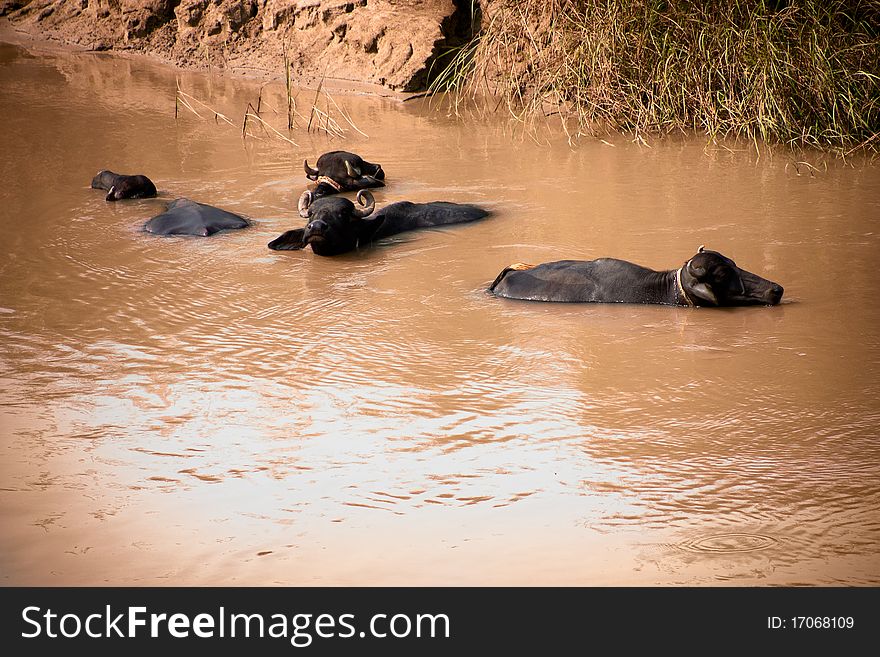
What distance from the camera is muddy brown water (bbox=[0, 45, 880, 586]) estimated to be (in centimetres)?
282

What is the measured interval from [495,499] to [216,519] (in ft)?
2.75

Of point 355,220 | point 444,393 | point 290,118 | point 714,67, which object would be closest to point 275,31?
point 290,118

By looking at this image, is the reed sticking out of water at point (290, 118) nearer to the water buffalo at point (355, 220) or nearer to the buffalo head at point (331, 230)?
the water buffalo at point (355, 220)

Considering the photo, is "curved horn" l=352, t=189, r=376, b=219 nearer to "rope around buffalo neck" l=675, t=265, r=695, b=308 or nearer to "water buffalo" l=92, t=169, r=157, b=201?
"water buffalo" l=92, t=169, r=157, b=201

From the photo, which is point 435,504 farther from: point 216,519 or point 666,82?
point 666,82

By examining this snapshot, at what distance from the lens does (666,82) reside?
841cm

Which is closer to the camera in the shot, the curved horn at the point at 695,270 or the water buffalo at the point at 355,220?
the curved horn at the point at 695,270

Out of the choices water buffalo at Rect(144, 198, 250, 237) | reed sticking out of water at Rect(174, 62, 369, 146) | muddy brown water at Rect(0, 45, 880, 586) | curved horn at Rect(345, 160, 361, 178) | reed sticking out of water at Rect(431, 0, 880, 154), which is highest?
reed sticking out of water at Rect(431, 0, 880, 154)

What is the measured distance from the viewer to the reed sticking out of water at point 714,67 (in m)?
7.96

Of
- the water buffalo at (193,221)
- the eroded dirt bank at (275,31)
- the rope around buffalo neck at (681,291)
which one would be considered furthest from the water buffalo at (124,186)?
the eroded dirt bank at (275,31)

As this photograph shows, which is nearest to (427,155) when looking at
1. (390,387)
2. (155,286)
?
(155,286)

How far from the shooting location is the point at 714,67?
817 cm

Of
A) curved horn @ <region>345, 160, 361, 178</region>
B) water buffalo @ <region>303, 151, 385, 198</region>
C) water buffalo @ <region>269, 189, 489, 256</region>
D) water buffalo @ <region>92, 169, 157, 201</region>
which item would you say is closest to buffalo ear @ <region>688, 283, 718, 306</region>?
water buffalo @ <region>269, 189, 489, 256</region>

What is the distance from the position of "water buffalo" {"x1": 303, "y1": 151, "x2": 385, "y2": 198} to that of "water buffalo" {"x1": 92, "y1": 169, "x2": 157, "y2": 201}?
3.72ft
